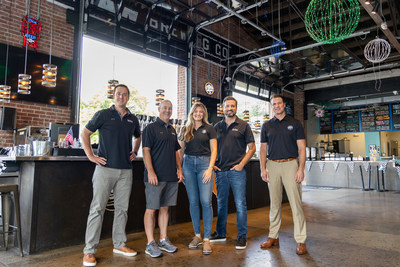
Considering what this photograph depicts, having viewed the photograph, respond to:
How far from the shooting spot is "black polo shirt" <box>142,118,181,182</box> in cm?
290

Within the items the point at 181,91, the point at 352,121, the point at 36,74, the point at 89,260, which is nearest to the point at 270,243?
the point at 89,260

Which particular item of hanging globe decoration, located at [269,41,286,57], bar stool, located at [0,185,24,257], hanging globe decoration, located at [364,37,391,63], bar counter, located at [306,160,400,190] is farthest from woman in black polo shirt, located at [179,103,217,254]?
bar counter, located at [306,160,400,190]

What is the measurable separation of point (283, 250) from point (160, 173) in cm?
146

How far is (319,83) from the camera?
13.7 m

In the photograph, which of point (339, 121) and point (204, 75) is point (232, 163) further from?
point (339, 121)

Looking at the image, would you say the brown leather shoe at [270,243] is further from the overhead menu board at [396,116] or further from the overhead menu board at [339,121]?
the overhead menu board at [339,121]

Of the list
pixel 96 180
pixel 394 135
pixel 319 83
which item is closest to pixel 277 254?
pixel 96 180

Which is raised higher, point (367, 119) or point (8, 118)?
point (367, 119)

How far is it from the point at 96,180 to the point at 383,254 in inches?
110

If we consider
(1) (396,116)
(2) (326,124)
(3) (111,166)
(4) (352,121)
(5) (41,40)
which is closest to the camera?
(3) (111,166)

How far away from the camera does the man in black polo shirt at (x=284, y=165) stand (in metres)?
2.96

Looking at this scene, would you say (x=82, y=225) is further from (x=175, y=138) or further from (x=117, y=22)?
(x=117, y=22)

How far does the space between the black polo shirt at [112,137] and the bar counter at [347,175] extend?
26.9 ft

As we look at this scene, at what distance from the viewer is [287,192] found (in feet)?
9.89
